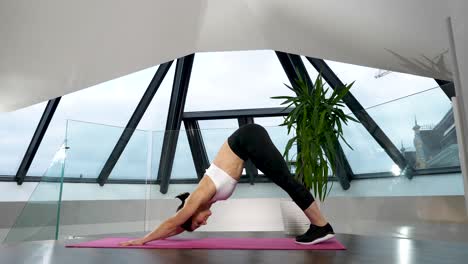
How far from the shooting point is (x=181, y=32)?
13.8 ft

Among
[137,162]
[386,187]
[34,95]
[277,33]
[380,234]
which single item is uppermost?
Answer: [277,33]

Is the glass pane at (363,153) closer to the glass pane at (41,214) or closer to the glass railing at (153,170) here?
the glass railing at (153,170)

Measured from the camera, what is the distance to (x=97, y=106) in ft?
24.1

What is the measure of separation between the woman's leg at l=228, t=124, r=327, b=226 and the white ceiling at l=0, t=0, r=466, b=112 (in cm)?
195

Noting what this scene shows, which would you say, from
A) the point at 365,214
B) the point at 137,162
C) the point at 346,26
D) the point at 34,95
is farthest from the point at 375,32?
the point at 34,95

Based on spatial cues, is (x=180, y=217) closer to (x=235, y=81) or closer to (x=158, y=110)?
(x=158, y=110)

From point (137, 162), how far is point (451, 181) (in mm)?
4082

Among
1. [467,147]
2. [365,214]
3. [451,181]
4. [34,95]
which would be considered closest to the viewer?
[467,147]

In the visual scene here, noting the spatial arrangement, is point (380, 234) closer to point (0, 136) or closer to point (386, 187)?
point (386, 187)

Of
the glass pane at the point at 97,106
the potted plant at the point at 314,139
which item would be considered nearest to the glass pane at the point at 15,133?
the glass pane at the point at 97,106

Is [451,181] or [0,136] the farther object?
[0,136]

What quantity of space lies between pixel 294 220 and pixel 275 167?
1.43 meters

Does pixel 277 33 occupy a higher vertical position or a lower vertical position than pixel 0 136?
higher

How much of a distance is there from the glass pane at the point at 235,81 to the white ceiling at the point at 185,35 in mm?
2230
